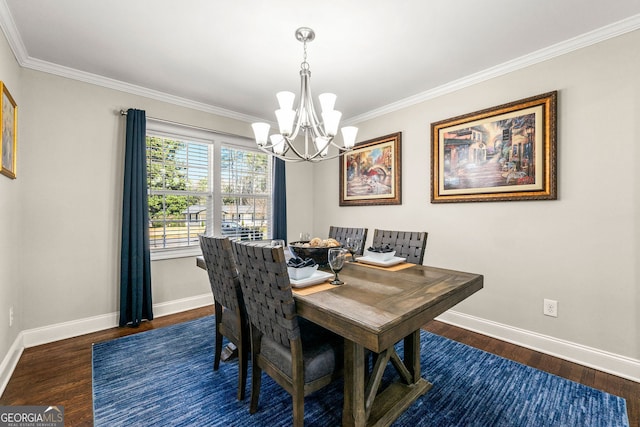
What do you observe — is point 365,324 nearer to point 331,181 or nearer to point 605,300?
point 605,300

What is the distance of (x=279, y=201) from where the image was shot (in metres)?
4.20

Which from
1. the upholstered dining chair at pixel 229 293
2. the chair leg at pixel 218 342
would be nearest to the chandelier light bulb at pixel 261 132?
the upholstered dining chair at pixel 229 293

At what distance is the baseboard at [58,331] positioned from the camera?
6.97ft

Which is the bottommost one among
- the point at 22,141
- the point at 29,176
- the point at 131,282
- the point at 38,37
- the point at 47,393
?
the point at 47,393

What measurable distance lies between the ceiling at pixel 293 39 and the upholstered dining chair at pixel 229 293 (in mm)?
1596

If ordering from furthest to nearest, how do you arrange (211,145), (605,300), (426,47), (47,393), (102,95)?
(211,145), (102,95), (426,47), (605,300), (47,393)

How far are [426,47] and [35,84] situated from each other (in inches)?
138

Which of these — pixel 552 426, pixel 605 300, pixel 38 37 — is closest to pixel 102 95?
pixel 38 37

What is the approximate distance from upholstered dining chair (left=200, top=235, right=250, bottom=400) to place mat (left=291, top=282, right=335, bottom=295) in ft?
1.53

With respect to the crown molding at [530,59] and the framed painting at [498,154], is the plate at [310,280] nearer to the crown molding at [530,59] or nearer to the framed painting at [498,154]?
the framed painting at [498,154]

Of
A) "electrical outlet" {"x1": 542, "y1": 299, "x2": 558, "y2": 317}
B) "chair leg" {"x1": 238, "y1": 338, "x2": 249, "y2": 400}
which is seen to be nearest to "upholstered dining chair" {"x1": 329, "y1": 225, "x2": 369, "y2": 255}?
"chair leg" {"x1": 238, "y1": 338, "x2": 249, "y2": 400}

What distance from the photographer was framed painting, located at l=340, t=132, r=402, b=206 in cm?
353

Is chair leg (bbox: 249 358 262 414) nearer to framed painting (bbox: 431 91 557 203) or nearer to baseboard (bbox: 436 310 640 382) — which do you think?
baseboard (bbox: 436 310 640 382)

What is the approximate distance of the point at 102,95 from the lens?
9.54 feet
